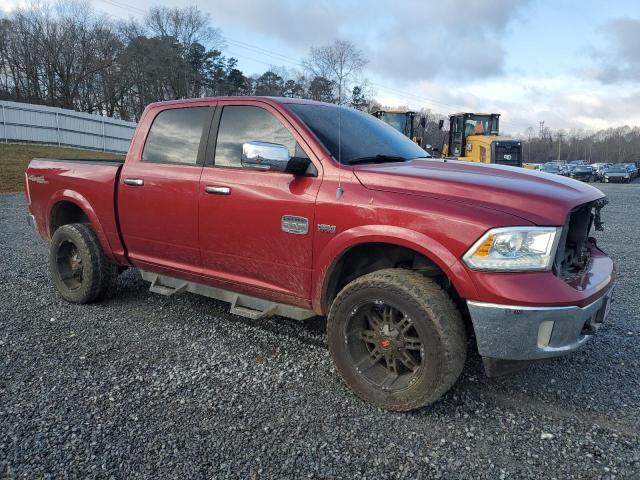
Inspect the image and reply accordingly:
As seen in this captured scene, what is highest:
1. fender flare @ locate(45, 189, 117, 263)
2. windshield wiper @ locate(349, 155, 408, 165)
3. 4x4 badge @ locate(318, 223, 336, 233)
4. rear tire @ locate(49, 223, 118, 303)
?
windshield wiper @ locate(349, 155, 408, 165)

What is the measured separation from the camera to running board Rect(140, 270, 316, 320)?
3384mm

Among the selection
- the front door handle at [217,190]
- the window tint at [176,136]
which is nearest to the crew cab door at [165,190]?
the window tint at [176,136]

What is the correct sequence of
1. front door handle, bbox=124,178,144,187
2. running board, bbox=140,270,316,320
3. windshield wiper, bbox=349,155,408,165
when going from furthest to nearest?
1. front door handle, bbox=124,178,144,187
2. running board, bbox=140,270,316,320
3. windshield wiper, bbox=349,155,408,165

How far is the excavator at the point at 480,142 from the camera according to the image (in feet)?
59.2

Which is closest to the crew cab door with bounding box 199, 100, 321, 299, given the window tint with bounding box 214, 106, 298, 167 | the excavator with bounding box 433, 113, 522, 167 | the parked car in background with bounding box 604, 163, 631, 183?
the window tint with bounding box 214, 106, 298, 167

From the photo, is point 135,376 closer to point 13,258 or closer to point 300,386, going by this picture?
point 300,386

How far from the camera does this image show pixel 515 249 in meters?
2.48

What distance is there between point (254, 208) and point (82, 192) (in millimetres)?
2114

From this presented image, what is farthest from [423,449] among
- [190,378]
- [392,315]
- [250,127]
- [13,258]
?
[13,258]

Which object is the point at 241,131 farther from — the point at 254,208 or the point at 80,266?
the point at 80,266

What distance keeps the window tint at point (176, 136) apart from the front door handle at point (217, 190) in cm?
35

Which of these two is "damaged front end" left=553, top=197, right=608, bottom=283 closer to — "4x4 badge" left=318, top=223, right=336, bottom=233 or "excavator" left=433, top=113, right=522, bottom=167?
"4x4 badge" left=318, top=223, right=336, bottom=233

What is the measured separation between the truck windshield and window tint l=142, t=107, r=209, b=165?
2.84 feet

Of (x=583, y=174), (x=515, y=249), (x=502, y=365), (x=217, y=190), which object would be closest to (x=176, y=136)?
(x=217, y=190)
